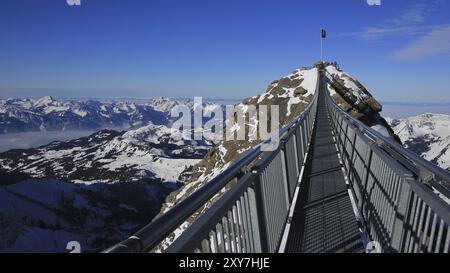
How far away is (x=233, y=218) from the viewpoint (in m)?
4.22

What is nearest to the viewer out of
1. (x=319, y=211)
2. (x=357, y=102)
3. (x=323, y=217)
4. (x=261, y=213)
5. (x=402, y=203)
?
(x=402, y=203)

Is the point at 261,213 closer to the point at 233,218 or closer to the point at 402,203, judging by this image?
the point at 233,218

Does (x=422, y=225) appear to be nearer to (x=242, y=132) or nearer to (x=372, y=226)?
(x=372, y=226)

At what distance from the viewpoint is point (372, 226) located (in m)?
6.99

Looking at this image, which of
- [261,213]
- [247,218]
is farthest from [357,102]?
[247,218]

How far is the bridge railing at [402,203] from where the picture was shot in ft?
12.4

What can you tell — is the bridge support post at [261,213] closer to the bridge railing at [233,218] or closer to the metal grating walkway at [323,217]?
the bridge railing at [233,218]

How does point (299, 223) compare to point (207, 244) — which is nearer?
point (207, 244)

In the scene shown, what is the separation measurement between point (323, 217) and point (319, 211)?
0.44 m

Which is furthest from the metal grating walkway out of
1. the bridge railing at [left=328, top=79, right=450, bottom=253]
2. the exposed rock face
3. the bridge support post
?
the exposed rock face

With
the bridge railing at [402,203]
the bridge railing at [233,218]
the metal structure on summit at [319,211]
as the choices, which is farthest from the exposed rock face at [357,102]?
the bridge railing at [233,218]
